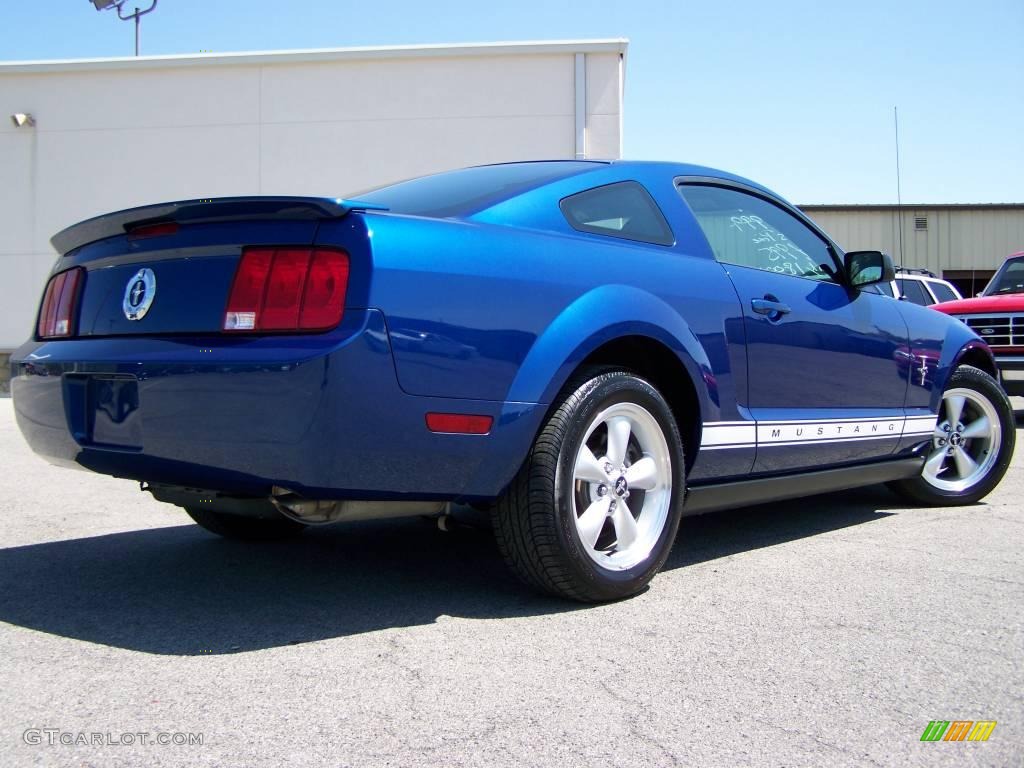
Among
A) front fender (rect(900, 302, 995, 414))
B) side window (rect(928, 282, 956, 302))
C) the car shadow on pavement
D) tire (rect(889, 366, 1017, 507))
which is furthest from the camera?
side window (rect(928, 282, 956, 302))

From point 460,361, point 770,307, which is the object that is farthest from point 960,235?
point 460,361

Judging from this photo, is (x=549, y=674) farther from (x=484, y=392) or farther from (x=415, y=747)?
(x=484, y=392)

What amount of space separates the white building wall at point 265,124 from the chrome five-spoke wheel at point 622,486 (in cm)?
1280

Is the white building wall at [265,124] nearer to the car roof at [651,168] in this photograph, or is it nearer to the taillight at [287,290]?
the car roof at [651,168]

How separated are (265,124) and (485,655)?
51.0 ft

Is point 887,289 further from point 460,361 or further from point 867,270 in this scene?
point 460,361

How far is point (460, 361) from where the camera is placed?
263 cm

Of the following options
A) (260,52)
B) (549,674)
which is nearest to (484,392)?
(549,674)

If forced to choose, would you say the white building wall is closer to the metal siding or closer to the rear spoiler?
the rear spoiler

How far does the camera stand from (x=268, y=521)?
401 centimetres

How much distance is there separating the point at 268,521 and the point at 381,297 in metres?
1.83

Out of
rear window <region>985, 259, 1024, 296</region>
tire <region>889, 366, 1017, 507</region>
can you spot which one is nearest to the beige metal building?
rear window <region>985, 259, 1024, 296</region>

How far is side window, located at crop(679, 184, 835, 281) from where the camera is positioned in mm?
3773

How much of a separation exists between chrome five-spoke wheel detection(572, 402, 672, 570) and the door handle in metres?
0.75
